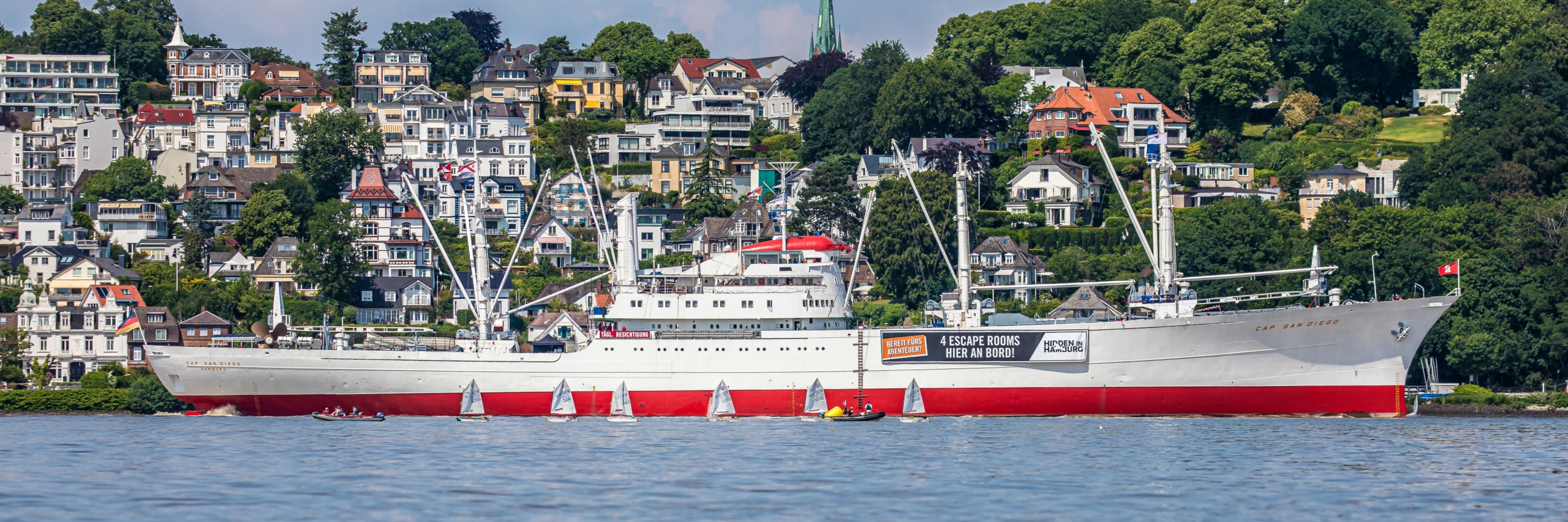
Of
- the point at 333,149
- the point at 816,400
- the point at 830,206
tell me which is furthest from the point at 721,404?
the point at 333,149

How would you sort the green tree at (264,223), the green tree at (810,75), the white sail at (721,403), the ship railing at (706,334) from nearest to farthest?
the white sail at (721,403), the ship railing at (706,334), the green tree at (264,223), the green tree at (810,75)

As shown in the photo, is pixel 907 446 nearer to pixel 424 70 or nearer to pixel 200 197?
pixel 200 197

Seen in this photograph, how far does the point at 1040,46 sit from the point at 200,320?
67540 mm

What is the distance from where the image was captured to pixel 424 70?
134 metres

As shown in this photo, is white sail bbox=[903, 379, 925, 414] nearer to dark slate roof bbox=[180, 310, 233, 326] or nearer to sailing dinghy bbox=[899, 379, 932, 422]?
sailing dinghy bbox=[899, 379, 932, 422]

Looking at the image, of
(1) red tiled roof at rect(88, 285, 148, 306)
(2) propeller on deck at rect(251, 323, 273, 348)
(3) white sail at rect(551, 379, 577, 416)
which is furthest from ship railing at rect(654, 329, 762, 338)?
(1) red tiled roof at rect(88, 285, 148, 306)

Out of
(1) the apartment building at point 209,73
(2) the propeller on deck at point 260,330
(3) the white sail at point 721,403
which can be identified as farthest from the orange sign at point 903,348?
(1) the apartment building at point 209,73

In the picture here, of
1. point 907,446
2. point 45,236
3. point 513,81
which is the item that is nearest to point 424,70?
point 513,81

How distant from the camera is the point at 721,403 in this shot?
194ft

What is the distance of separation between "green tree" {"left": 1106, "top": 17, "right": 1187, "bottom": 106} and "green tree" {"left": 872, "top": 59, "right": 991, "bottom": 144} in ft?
46.1

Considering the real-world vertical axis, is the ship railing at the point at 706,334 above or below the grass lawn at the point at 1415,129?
below

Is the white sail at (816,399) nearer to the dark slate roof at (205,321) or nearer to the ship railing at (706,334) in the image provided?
the ship railing at (706,334)

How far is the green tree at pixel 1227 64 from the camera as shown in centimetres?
11025

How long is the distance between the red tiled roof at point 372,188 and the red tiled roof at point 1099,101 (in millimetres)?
41576
